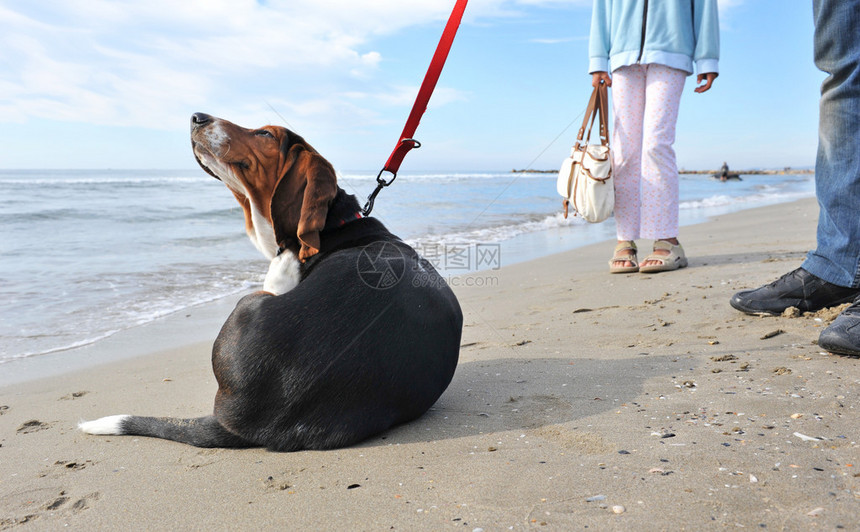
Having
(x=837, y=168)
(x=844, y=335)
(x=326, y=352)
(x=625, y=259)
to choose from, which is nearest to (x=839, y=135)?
(x=837, y=168)

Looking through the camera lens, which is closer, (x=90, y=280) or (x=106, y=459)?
(x=106, y=459)

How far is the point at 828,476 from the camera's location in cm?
179

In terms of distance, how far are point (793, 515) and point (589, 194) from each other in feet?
14.7

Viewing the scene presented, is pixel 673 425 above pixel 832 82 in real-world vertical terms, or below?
below

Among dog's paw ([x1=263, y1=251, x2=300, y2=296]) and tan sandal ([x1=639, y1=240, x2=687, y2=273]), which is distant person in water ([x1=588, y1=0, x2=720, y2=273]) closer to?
tan sandal ([x1=639, y1=240, x2=687, y2=273])

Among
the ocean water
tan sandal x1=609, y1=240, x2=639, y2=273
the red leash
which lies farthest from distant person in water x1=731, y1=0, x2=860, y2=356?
the ocean water

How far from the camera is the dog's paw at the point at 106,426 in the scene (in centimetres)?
265

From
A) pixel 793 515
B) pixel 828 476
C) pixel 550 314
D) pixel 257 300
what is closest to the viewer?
pixel 793 515

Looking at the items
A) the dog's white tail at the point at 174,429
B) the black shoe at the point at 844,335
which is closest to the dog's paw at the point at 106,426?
the dog's white tail at the point at 174,429

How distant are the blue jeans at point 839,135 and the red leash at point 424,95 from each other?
191 centimetres

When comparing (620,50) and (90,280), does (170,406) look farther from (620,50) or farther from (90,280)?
(620,50)

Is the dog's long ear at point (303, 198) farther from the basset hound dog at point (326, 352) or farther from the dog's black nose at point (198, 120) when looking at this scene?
the dog's black nose at point (198, 120)

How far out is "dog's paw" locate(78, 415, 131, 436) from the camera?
265cm

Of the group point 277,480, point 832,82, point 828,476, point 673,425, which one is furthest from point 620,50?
point 277,480
